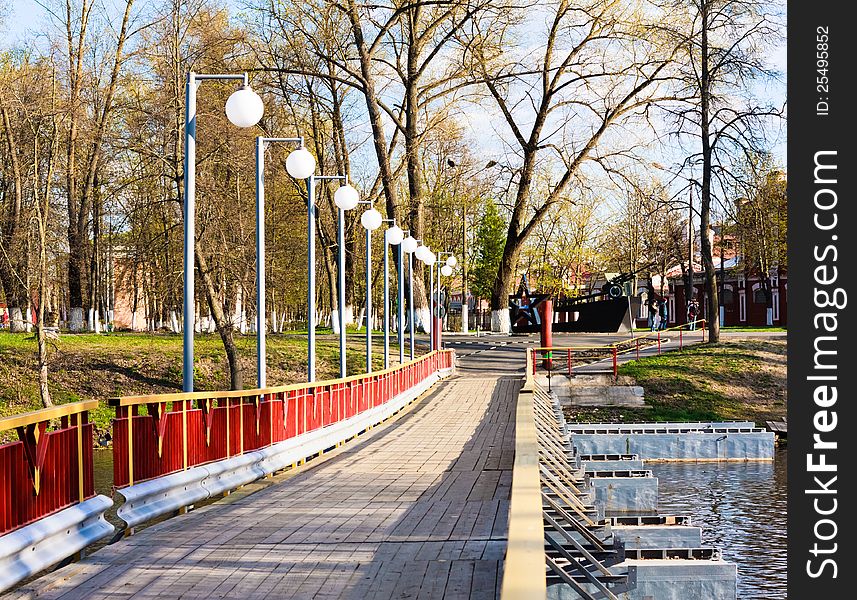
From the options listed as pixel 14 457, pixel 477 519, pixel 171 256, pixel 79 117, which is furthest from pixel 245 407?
pixel 171 256

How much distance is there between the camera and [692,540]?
18.7m

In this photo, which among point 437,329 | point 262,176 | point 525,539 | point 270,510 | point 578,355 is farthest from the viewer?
point 578,355

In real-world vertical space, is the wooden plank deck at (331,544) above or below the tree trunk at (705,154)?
below

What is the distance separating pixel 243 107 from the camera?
16000mm

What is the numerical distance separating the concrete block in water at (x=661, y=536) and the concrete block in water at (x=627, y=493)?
275 inches

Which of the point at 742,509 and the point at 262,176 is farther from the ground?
the point at 262,176

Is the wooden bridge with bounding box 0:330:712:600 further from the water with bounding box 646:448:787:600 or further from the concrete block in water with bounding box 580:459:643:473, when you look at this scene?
the concrete block in water with bounding box 580:459:643:473

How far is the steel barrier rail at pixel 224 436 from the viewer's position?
12.1 m

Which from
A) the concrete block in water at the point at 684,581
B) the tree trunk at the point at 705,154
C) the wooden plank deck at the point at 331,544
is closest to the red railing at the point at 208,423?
the wooden plank deck at the point at 331,544

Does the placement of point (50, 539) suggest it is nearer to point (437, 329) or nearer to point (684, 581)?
point (684, 581)

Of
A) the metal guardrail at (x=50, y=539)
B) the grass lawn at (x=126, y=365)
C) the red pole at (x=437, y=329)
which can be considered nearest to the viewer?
the metal guardrail at (x=50, y=539)

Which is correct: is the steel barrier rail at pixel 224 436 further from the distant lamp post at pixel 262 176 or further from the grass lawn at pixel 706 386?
the grass lawn at pixel 706 386

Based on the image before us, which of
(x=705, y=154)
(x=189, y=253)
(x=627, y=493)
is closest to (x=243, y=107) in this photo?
(x=189, y=253)

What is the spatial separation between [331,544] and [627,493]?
16083 mm
